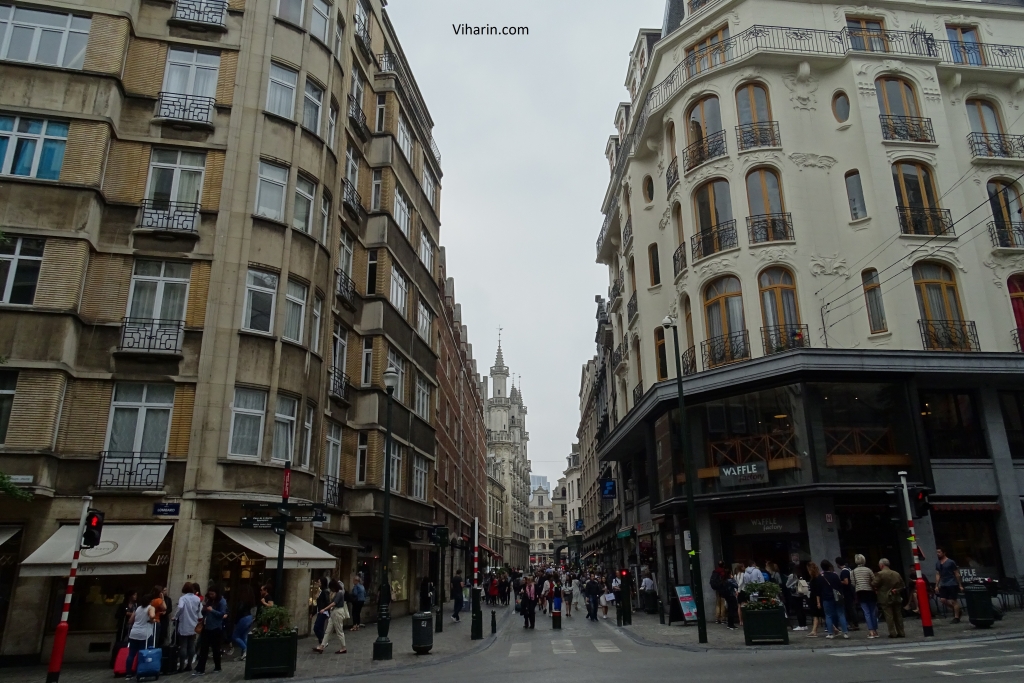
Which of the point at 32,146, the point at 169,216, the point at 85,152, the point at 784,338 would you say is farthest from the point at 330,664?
the point at 784,338

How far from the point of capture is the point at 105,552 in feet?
53.2

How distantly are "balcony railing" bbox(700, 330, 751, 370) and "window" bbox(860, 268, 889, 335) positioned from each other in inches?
156

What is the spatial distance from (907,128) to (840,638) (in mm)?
17985

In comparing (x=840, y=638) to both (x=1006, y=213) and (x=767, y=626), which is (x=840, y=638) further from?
(x=1006, y=213)

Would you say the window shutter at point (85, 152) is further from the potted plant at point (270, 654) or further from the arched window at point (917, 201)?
the arched window at point (917, 201)

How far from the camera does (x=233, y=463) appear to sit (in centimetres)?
1848

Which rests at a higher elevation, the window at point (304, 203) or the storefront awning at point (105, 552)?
the window at point (304, 203)

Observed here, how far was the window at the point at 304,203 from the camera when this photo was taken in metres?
21.9

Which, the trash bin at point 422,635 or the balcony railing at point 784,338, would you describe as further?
the balcony railing at point 784,338

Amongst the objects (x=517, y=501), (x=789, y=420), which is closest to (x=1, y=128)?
(x=789, y=420)

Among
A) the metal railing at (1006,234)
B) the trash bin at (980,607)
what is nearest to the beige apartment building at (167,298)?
the trash bin at (980,607)

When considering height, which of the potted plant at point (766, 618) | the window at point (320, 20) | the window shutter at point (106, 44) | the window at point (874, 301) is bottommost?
the potted plant at point (766, 618)

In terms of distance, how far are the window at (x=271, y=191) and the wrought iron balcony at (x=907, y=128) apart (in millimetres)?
20256

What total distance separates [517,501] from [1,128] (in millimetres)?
134902
